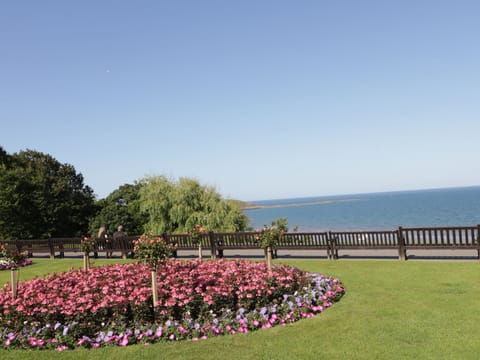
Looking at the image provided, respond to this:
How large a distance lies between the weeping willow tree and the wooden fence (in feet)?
30.9

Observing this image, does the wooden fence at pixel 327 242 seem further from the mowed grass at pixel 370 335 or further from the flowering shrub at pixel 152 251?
the flowering shrub at pixel 152 251

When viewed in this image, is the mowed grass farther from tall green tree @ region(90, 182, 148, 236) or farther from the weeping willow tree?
tall green tree @ region(90, 182, 148, 236)

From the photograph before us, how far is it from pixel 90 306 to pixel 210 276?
262cm

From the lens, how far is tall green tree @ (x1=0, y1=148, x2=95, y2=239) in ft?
105

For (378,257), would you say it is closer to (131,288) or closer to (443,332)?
(443,332)

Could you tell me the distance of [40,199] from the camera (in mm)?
34469

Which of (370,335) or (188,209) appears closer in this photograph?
(370,335)

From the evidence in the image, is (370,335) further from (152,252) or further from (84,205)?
(84,205)

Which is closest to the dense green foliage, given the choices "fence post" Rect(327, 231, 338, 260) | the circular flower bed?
"fence post" Rect(327, 231, 338, 260)

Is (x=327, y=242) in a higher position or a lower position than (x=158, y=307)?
higher

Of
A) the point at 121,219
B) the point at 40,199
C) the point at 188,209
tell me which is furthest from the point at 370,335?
the point at 40,199

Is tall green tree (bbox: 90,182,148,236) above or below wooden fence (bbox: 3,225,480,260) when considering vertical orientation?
above

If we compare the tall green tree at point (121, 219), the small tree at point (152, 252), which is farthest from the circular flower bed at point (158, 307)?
the tall green tree at point (121, 219)

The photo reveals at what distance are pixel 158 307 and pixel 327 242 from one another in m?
8.25
